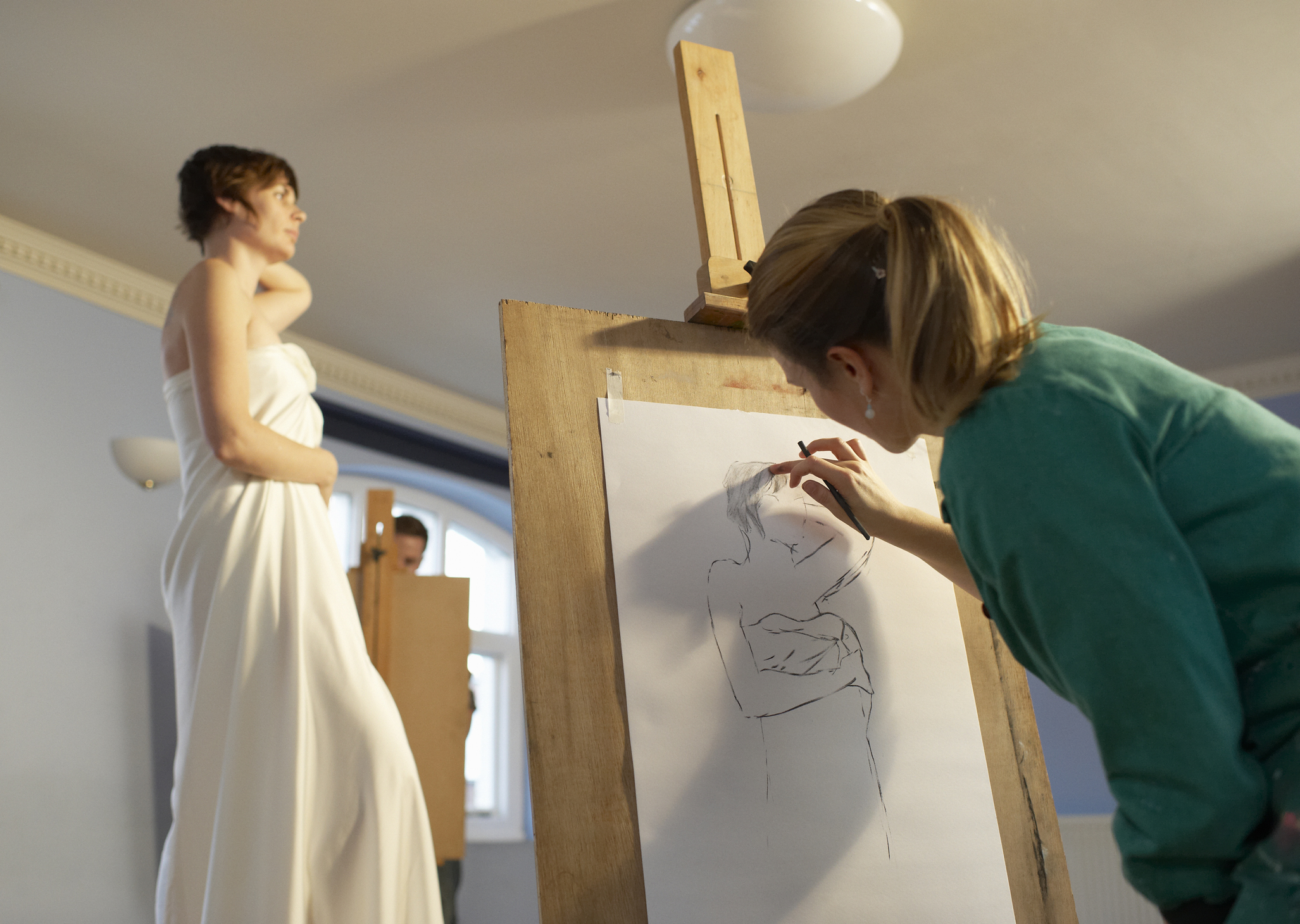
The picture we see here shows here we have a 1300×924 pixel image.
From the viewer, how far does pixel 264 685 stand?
1209 millimetres

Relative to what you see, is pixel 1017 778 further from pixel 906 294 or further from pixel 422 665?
pixel 422 665

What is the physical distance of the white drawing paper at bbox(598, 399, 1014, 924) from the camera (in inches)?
39.5

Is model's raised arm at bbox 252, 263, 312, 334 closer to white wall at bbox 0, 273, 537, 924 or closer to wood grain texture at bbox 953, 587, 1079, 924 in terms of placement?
wood grain texture at bbox 953, 587, 1079, 924

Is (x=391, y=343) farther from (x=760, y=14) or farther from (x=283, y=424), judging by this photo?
(x=283, y=424)

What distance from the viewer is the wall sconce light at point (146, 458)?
2723 millimetres

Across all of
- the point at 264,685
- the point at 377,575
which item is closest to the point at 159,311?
the point at 377,575

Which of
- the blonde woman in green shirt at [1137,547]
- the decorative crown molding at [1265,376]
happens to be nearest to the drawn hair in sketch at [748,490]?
the blonde woman in green shirt at [1137,547]

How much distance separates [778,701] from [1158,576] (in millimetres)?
527

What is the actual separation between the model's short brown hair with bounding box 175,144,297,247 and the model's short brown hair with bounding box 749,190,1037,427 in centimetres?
97

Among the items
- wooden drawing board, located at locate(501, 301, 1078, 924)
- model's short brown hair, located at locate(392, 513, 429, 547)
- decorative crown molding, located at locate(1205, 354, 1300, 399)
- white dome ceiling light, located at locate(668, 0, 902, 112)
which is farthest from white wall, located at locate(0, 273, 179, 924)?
decorative crown molding, located at locate(1205, 354, 1300, 399)

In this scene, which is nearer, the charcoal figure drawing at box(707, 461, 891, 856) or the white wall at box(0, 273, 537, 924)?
the charcoal figure drawing at box(707, 461, 891, 856)

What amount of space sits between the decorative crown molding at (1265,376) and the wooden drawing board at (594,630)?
355cm

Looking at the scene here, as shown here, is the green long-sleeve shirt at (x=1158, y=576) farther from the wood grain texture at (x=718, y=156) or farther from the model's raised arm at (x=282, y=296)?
the model's raised arm at (x=282, y=296)

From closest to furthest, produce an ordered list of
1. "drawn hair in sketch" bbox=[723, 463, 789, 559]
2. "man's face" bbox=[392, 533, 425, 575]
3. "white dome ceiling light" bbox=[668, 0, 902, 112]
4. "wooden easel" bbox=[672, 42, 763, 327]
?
"drawn hair in sketch" bbox=[723, 463, 789, 559] < "wooden easel" bbox=[672, 42, 763, 327] < "white dome ceiling light" bbox=[668, 0, 902, 112] < "man's face" bbox=[392, 533, 425, 575]
